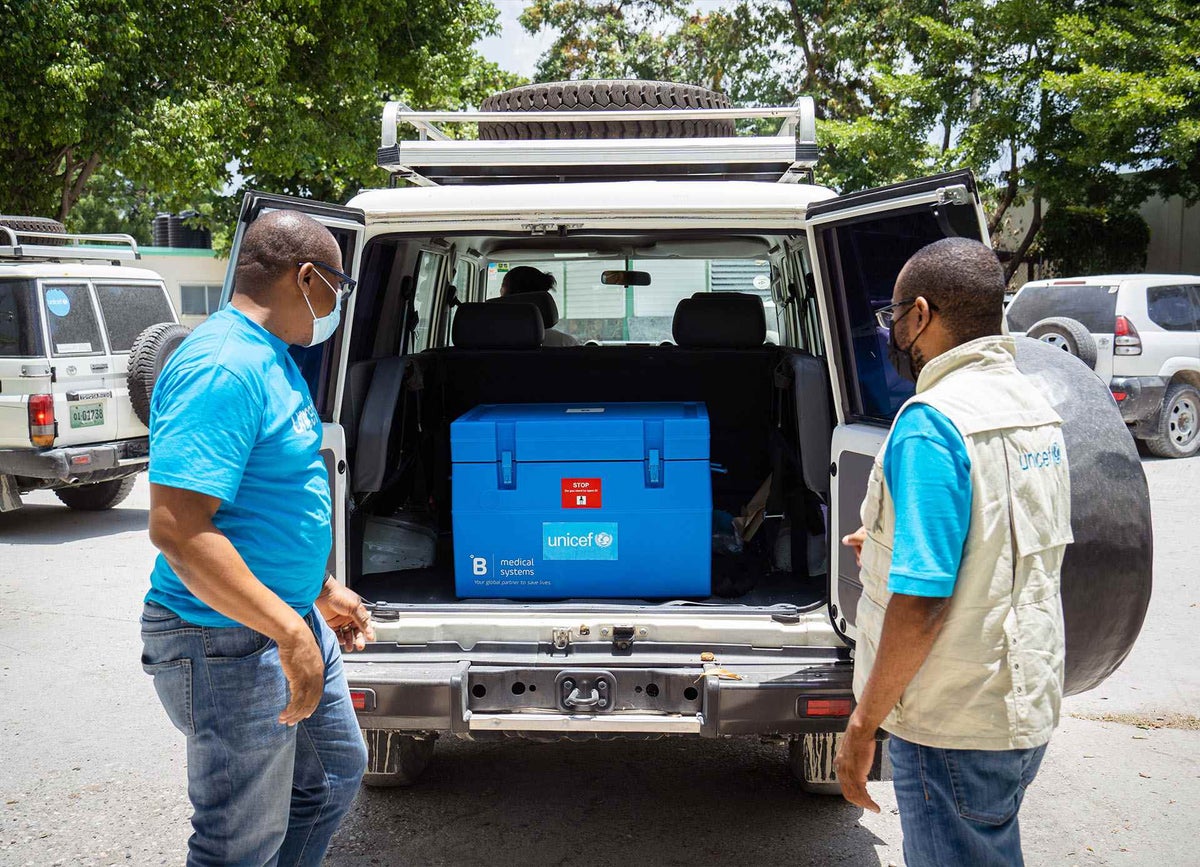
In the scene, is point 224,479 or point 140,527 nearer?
point 224,479

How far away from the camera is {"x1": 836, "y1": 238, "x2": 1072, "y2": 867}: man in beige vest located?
2.15 m

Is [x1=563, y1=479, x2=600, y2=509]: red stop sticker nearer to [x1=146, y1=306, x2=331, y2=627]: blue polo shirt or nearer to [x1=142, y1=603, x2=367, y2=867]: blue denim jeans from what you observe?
[x1=146, y1=306, x2=331, y2=627]: blue polo shirt

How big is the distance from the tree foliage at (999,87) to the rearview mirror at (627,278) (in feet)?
41.2

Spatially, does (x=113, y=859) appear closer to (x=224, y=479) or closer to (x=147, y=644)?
(x=147, y=644)

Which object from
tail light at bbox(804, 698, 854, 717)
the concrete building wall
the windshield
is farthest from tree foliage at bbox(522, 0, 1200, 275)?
the concrete building wall

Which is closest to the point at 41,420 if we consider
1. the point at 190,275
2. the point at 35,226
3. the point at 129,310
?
the point at 129,310

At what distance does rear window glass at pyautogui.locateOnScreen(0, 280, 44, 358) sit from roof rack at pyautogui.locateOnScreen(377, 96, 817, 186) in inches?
217

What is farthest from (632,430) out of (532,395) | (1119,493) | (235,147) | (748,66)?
(748,66)

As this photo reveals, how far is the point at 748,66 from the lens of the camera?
27.0m

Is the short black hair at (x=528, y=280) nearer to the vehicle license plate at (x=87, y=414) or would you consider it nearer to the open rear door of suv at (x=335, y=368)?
the open rear door of suv at (x=335, y=368)

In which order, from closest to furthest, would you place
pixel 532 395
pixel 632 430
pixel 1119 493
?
1. pixel 1119 493
2. pixel 632 430
3. pixel 532 395

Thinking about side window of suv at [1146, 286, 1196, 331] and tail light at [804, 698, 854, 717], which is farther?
side window of suv at [1146, 286, 1196, 331]

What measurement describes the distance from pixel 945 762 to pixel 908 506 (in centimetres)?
51

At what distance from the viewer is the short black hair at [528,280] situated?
6199mm
